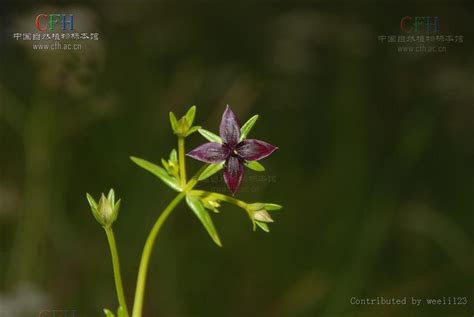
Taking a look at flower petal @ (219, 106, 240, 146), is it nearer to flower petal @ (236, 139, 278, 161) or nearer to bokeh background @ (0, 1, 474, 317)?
flower petal @ (236, 139, 278, 161)

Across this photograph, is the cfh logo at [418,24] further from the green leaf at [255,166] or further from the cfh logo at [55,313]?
the cfh logo at [55,313]

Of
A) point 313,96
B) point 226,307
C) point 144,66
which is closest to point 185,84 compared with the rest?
point 144,66

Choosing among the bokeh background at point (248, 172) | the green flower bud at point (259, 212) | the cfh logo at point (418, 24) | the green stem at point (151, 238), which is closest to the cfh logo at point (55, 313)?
the bokeh background at point (248, 172)

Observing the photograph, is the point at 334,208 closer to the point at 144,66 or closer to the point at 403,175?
the point at 403,175

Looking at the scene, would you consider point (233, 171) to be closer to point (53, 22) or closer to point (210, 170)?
point (210, 170)

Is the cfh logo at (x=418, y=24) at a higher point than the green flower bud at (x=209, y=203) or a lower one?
higher

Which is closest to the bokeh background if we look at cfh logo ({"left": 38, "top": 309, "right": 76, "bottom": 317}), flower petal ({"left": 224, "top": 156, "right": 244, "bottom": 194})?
cfh logo ({"left": 38, "top": 309, "right": 76, "bottom": 317})
